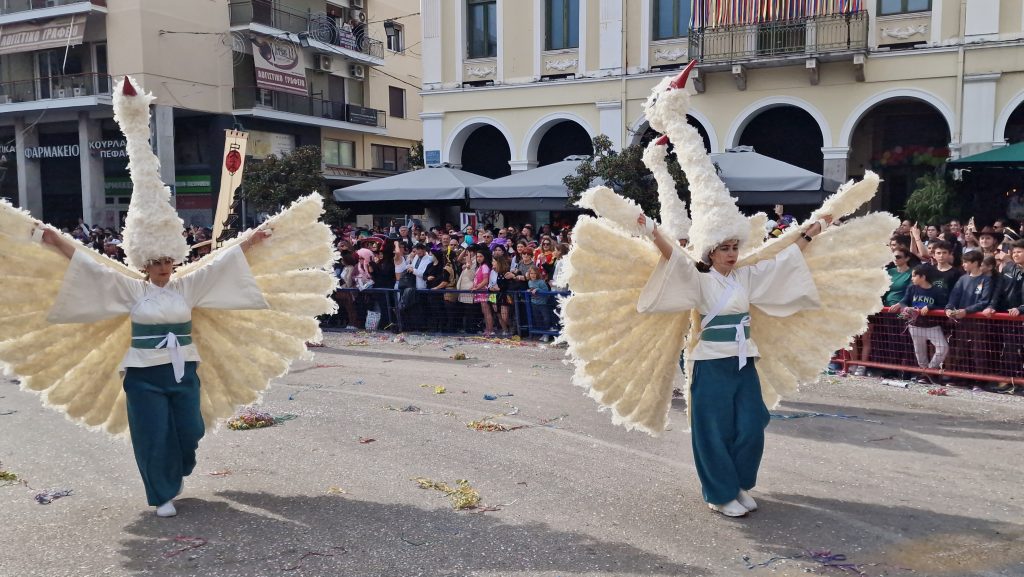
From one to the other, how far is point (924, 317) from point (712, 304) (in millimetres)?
5305

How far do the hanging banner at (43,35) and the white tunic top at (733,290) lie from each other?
30.6 metres

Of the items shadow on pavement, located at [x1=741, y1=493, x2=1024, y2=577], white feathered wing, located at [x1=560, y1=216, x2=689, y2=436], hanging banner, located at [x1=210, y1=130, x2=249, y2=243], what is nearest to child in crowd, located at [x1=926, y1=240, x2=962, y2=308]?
shadow on pavement, located at [x1=741, y1=493, x2=1024, y2=577]

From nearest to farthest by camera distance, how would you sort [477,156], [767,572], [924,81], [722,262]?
1. [767,572]
2. [722,262]
3. [924,81]
4. [477,156]

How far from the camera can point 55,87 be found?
31609 millimetres

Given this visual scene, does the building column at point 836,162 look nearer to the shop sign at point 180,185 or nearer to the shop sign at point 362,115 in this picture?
the shop sign at point 180,185

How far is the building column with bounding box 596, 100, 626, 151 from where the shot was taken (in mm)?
22109

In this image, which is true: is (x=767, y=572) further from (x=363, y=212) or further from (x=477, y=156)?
(x=477, y=156)

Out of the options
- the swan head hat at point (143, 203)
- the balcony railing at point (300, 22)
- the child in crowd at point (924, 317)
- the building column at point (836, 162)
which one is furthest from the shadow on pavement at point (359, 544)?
the balcony railing at point (300, 22)

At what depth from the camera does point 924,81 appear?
1914 centimetres

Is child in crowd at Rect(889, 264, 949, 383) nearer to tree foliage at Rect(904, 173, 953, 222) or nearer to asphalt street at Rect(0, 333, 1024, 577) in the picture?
asphalt street at Rect(0, 333, 1024, 577)

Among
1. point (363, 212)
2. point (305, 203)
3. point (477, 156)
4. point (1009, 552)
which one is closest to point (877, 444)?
point (1009, 552)

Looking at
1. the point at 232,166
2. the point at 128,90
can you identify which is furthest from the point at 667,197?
the point at 232,166

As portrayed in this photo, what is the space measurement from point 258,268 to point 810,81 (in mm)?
17096

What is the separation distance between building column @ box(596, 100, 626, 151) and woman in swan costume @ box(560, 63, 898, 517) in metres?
16.2
